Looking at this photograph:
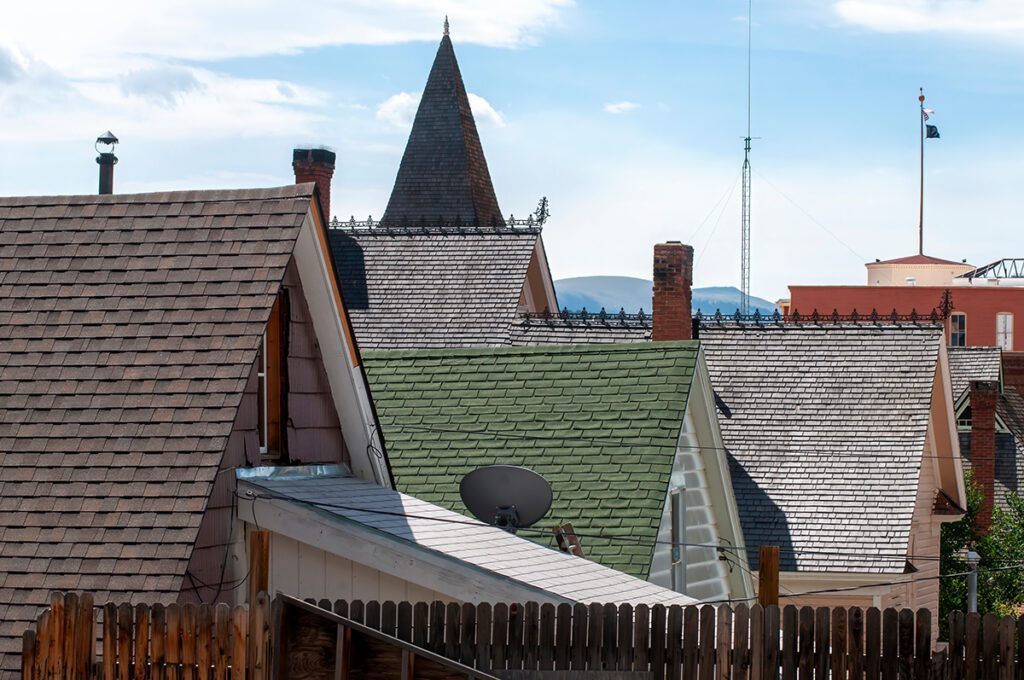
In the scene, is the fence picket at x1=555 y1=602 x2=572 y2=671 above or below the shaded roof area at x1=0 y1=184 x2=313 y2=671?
below

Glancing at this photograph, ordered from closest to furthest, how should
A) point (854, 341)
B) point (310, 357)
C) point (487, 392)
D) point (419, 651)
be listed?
point (419, 651), point (310, 357), point (487, 392), point (854, 341)

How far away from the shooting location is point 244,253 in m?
11.1

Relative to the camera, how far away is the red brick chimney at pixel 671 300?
25.3 metres

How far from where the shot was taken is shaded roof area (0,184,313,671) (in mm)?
9500

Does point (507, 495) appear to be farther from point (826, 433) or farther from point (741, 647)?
point (826, 433)

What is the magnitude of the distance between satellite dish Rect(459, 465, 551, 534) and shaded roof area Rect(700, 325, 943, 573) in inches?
420

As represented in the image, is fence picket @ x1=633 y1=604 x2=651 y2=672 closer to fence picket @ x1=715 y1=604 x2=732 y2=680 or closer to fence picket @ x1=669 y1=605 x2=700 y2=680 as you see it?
fence picket @ x1=669 y1=605 x2=700 y2=680

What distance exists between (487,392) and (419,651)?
9079 mm

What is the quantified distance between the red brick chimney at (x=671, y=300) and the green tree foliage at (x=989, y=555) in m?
10.0

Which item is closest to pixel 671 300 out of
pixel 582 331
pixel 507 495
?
pixel 582 331

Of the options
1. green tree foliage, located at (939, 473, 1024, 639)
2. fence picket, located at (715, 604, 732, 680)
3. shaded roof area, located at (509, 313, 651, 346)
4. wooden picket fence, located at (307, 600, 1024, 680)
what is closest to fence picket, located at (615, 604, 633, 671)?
wooden picket fence, located at (307, 600, 1024, 680)

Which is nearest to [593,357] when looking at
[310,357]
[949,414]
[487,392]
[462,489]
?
[487,392]

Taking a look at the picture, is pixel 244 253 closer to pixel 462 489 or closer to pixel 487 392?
pixel 462 489

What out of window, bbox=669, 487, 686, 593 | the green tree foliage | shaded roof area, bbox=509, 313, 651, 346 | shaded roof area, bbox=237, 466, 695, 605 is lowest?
the green tree foliage
